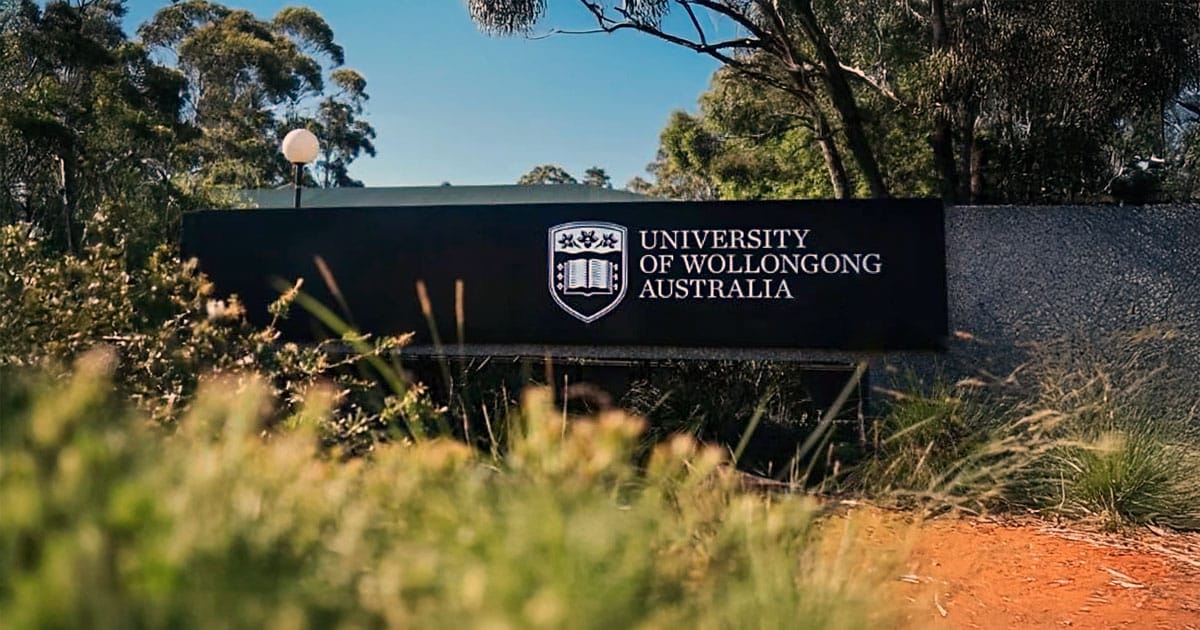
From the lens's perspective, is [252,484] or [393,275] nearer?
[252,484]

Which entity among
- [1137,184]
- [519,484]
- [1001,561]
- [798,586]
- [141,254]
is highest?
[1137,184]

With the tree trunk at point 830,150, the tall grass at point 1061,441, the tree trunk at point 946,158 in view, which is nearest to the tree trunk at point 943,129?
the tree trunk at point 946,158

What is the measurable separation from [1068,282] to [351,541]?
638 centimetres

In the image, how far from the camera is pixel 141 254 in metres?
9.52

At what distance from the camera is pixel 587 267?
7.44m

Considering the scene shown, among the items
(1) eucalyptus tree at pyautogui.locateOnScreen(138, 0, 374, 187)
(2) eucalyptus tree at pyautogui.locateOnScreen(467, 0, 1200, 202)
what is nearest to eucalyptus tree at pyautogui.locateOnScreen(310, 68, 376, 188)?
(1) eucalyptus tree at pyautogui.locateOnScreen(138, 0, 374, 187)

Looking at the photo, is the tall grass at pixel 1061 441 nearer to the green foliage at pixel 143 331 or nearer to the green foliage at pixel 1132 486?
the green foliage at pixel 1132 486

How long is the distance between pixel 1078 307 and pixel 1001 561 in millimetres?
2844

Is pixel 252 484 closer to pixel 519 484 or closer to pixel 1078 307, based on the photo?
pixel 519 484

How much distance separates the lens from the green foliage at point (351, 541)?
1.06 meters

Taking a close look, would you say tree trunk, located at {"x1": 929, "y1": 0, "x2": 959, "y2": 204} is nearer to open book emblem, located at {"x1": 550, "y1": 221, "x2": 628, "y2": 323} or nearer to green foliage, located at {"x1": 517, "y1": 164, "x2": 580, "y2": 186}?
open book emblem, located at {"x1": 550, "y1": 221, "x2": 628, "y2": 323}

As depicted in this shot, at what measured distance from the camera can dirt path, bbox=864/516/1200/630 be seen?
3643 millimetres

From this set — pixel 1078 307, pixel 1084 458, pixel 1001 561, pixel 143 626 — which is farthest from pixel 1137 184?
pixel 143 626

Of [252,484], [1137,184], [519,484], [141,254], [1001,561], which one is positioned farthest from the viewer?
[1137,184]
